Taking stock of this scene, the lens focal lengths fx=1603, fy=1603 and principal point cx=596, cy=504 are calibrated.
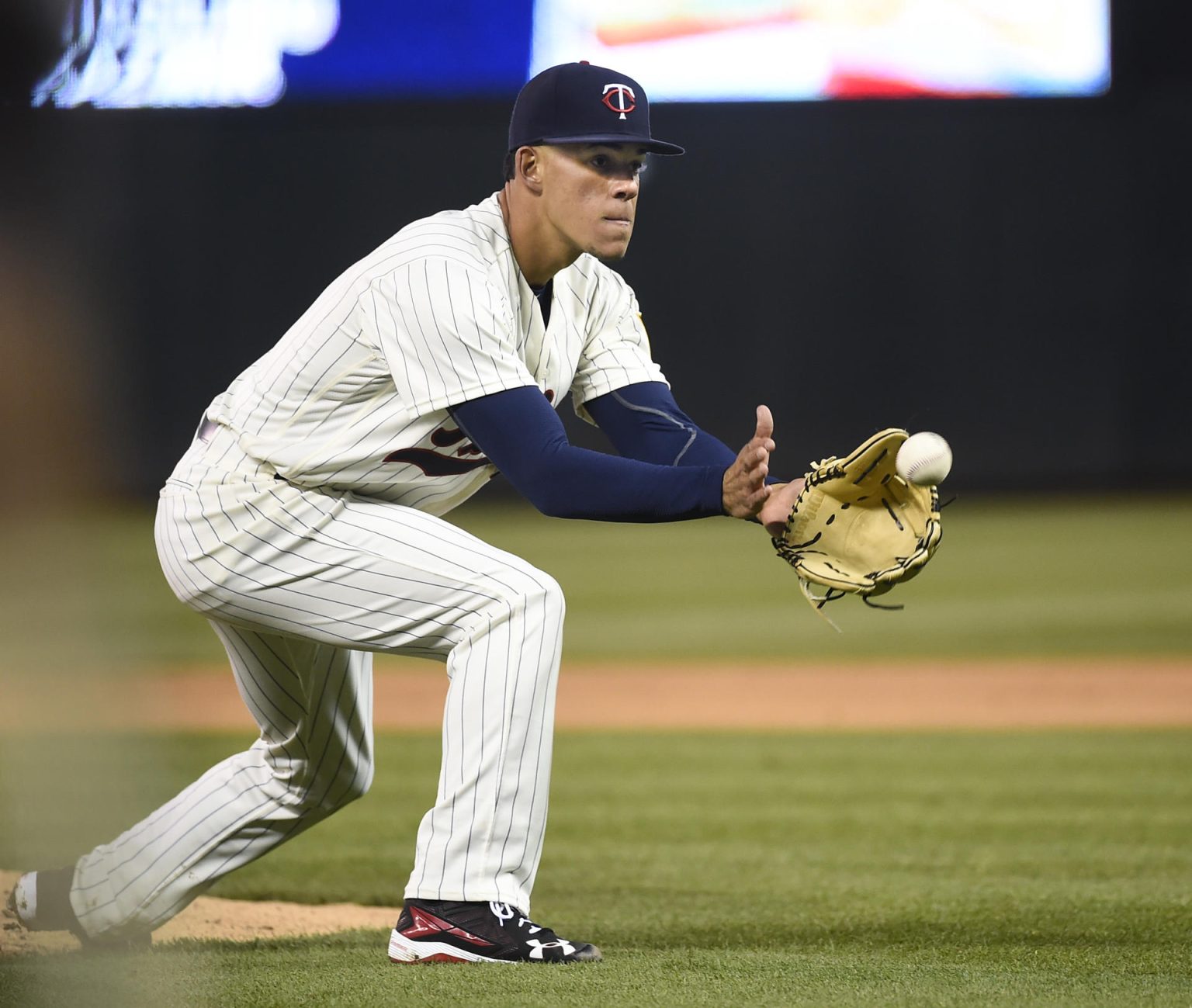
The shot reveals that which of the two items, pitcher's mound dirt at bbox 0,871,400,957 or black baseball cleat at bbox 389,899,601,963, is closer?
black baseball cleat at bbox 389,899,601,963

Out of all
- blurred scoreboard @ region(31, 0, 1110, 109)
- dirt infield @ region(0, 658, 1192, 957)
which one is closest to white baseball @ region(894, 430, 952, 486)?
dirt infield @ region(0, 658, 1192, 957)

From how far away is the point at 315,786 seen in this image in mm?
2828

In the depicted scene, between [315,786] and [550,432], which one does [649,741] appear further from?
[550,432]

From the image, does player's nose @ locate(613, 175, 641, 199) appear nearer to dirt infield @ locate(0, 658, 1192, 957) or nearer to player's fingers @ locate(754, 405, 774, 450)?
player's fingers @ locate(754, 405, 774, 450)

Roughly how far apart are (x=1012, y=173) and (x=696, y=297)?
312 centimetres

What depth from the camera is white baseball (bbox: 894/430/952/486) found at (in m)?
2.29

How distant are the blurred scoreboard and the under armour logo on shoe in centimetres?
1070

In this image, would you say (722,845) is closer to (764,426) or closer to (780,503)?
(780,503)

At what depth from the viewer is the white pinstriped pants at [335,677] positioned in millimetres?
2305

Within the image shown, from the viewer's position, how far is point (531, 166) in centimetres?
254

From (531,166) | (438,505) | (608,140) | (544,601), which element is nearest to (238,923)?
(438,505)

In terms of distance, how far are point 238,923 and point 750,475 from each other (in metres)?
1.72

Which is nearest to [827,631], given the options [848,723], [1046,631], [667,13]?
[1046,631]

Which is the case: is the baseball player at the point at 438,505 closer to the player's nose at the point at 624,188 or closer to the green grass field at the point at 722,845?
the player's nose at the point at 624,188
